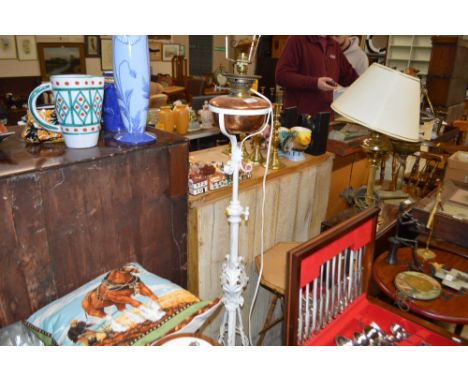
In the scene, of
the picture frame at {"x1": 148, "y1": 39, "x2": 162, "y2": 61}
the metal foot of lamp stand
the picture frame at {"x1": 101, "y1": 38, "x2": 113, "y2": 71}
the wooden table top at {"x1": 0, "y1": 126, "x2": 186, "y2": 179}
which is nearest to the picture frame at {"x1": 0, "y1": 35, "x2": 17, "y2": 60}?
the picture frame at {"x1": 101, "y1": 38, "x2": 113, "y2": 71}

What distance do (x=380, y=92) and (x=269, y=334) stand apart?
1285 millimetres

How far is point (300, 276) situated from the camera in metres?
0.98

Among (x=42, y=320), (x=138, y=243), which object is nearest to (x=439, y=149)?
(x=138, y=243)

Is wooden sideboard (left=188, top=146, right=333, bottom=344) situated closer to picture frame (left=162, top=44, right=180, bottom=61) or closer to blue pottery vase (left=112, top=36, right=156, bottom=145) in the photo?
blue pottery vase (left=112, top=36, right=156, bottom=145)

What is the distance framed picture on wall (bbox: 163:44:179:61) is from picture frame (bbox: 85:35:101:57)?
3.98 ft

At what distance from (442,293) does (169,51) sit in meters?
5.65

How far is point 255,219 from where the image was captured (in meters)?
1.57

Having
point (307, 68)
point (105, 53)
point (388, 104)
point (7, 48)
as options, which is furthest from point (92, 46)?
point (388, 104)

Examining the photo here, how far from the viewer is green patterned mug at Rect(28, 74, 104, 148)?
0.92 m

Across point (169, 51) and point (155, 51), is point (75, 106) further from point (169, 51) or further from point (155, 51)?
point (169, 51)

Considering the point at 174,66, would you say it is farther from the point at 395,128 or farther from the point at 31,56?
the point at 395,128

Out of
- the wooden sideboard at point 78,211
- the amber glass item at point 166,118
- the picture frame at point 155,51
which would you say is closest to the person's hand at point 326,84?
the amber glass item at point 166,118

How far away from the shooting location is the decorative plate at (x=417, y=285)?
51.7 inches

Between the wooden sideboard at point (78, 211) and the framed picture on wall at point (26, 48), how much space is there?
4.09 meters
